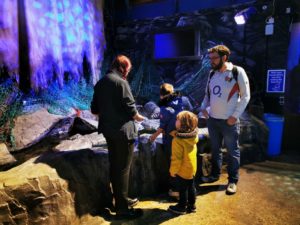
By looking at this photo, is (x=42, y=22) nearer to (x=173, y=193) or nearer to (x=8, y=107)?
(x=8, y=107)

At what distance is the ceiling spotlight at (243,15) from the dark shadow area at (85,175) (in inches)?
195

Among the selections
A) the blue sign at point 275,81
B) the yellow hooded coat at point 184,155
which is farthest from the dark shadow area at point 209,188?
the blue sign at point 275,81

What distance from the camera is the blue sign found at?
618 cm

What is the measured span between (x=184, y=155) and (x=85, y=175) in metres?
1.24

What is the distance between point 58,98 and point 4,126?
1.54 meters

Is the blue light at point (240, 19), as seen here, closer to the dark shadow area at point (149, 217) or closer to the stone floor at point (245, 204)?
the stone floor at point (245, 204)

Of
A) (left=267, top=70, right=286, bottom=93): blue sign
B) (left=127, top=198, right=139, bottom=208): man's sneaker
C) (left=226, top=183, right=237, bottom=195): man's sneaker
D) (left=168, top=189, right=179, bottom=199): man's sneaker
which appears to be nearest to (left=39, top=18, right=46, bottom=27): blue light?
(left=127, top=198, right=139, bottom=208): man's sneaker

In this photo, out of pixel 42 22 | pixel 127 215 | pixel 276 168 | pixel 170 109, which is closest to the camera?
pixel 127 215

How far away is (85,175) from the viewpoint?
3.16 meters

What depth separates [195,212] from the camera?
131 inches

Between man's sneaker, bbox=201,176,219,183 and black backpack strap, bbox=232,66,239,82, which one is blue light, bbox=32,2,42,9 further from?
man's sneaker, bbox=201,176,219,183

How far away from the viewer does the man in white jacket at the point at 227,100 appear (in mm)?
3572

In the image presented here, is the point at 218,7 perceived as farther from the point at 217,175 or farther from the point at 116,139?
the point at 116,139

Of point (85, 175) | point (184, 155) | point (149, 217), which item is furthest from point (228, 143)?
point (85, 175)
